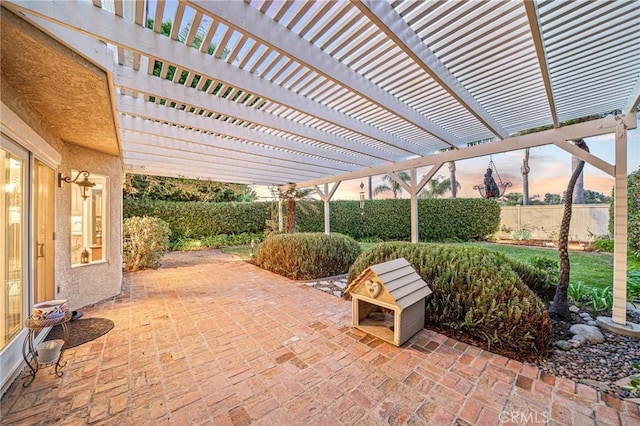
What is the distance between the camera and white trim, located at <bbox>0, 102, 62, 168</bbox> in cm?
209

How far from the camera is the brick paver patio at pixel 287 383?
1836 millimetres

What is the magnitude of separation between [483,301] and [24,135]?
204 inches

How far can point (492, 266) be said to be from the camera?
3244 millimetres

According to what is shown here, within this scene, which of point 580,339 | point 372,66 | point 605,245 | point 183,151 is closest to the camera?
point 580,339

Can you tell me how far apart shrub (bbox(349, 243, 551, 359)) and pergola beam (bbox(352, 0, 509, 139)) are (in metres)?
2.23

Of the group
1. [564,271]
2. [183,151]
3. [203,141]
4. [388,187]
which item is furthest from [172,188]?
[388,187]

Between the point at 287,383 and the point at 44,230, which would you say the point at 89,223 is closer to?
the point at 44,230

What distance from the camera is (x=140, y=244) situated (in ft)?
22.2

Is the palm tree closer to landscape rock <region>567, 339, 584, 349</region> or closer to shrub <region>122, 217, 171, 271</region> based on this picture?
shrub <region>122, 217, 171, 271</region>

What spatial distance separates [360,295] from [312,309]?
3.54ft

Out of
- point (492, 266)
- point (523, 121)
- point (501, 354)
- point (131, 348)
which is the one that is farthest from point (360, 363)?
point (523, 121)

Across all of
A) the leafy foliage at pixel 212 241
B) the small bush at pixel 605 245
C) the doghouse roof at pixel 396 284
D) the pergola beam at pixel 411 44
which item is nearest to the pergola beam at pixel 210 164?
the leafy foliage at pixel 212 241

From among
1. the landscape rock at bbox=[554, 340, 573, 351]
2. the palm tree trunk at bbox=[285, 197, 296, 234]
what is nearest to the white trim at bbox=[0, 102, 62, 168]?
the landscape rock at bbox=[554, 340, 573, 351]

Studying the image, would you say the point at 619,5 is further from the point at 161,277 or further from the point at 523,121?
the point at 161,277
